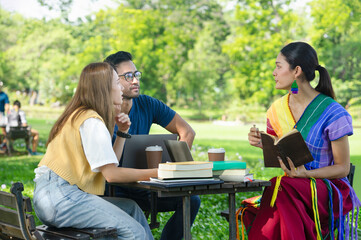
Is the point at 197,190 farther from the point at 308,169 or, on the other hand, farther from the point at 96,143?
the point at 308,169

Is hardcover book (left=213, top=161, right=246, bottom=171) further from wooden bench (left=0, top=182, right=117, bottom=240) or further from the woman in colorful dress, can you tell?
wooden bench (left=0, top=182, right=117, bottom=240)

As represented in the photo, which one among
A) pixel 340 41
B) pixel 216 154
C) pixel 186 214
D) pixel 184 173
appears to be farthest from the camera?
pixel 340 41

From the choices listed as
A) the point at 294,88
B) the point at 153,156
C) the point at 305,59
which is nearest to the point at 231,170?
the point at 153,156

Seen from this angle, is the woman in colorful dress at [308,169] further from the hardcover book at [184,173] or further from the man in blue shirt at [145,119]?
the hardcover book at [184,173]

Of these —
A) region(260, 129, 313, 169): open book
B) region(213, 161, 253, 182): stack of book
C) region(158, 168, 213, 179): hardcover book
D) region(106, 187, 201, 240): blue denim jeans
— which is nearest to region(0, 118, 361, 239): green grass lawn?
region(106, 187, 201, 240): blue denim jeans

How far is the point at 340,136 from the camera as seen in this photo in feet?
11.4

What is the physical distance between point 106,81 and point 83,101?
0.16m

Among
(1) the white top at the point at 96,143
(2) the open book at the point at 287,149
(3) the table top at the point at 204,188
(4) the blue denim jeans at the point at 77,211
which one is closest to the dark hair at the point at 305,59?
(2) the open book at the point at 287,149

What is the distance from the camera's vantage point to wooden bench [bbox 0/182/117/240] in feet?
8.68

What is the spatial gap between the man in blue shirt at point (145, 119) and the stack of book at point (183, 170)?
88 cm

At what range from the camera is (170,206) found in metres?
3.81

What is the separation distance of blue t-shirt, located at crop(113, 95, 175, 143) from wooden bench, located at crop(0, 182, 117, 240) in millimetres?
1275

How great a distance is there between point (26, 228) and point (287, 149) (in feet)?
5.04

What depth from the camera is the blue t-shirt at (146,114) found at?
397 cm
